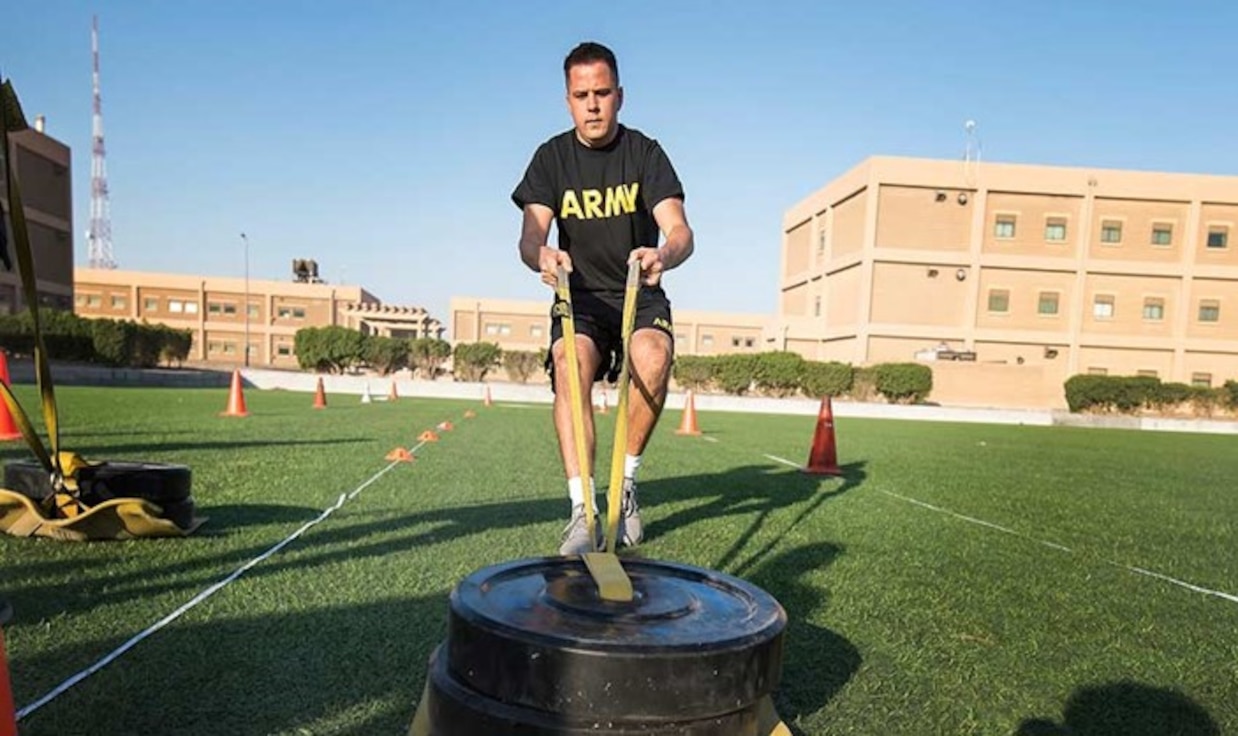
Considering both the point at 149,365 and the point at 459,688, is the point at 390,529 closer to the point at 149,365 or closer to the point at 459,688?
the point at 459,688

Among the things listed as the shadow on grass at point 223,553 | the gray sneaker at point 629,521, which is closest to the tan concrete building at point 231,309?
the shadow on grass at point 223,553

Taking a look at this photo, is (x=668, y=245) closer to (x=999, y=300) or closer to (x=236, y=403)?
(x=236, y=403)

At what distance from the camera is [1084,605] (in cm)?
275

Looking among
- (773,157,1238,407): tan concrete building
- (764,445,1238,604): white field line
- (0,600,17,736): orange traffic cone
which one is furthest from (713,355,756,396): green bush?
(0,600,17,736): orange traffic cone

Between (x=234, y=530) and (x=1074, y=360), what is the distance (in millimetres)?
42760

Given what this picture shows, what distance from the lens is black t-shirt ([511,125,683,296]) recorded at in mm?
3293

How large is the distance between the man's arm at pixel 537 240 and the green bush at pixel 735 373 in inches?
1127

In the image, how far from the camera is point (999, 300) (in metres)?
37.9

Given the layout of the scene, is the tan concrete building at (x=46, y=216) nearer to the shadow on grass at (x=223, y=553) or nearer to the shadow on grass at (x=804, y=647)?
the shadow on grass at (x=223, y=553)

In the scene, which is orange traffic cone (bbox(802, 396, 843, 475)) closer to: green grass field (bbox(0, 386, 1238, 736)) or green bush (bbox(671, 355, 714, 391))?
green grass field (bbox(0, 386, 1238, 736))

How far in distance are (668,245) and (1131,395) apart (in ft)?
103

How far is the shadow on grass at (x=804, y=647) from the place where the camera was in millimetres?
1798

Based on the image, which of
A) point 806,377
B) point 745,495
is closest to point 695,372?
point 806,377

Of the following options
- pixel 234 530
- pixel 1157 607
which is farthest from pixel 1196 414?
pixel 234 530
